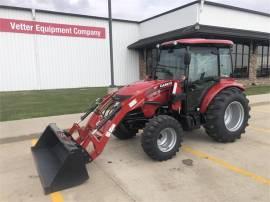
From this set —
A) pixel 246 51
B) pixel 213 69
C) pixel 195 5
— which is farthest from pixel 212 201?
pixel 246 51

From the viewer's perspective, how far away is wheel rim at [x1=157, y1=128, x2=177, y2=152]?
4695 mm

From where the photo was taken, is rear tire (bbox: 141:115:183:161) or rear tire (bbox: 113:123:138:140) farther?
rear tire (bbox: 113:123:138:140)

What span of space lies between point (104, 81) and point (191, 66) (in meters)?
15.0

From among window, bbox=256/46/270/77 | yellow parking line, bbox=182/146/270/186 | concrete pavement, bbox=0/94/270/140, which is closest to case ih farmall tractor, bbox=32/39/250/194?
yellow parking line, bbox=182/146/270/186

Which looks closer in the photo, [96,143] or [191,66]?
[96,143]

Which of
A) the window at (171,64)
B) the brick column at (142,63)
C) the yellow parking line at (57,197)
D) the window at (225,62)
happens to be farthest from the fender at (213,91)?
the brick column at (142,63)

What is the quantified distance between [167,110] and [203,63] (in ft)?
4.32

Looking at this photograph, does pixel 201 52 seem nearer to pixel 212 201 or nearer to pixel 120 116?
pixel 120 116

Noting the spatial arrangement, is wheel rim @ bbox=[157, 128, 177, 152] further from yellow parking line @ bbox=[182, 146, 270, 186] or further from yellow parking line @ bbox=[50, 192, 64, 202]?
yellow parking line @ bbox=[50, 192, 64, 202]

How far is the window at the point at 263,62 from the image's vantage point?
20.2 metres

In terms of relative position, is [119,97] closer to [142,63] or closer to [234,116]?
[234,116]

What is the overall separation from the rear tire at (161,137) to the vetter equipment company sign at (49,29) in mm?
14921

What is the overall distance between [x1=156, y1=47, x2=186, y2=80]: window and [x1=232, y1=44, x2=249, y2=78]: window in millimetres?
14532

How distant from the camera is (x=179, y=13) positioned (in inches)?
653
